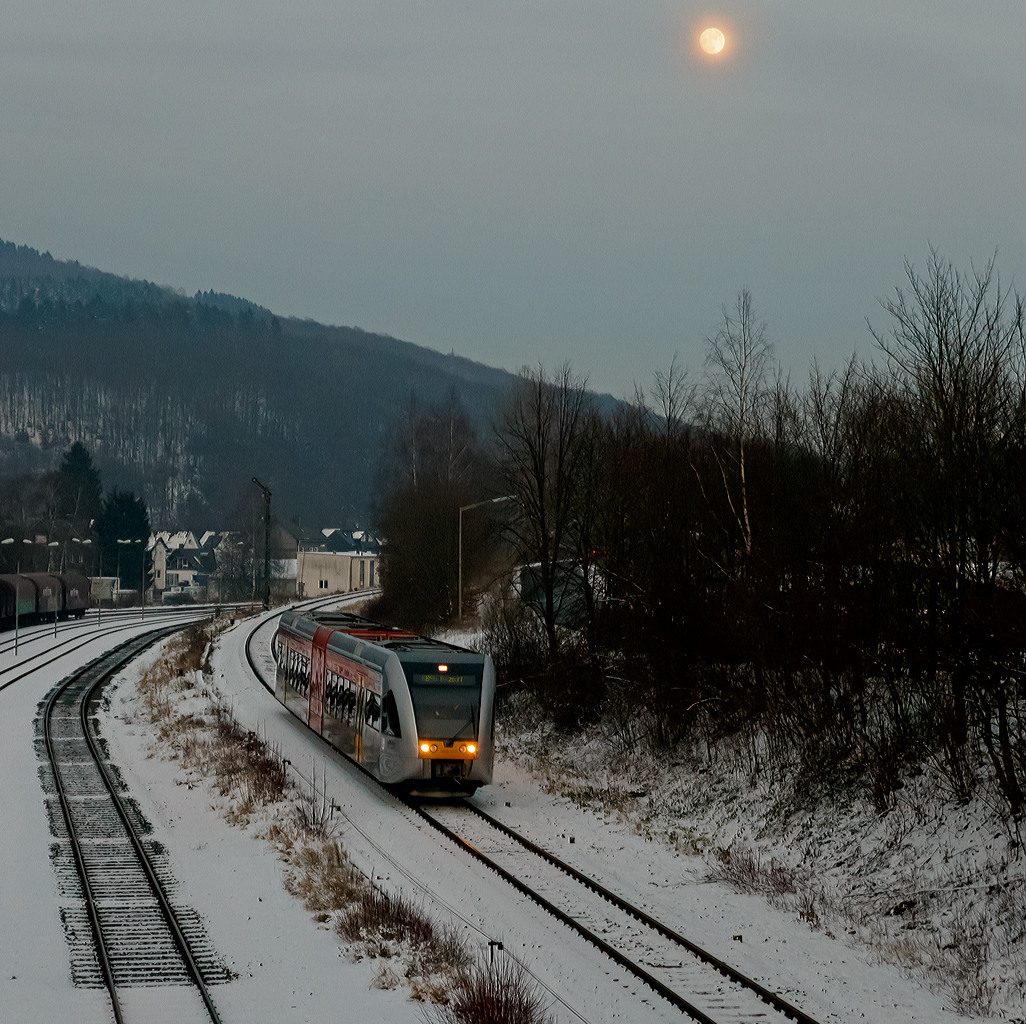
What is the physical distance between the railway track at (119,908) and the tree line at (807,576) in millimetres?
9446

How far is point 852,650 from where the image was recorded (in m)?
18.2

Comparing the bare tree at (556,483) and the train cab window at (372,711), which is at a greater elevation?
the bare tree at (556,483)

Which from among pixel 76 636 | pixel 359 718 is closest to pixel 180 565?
pixel 76 636

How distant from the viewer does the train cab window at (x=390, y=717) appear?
837 inches

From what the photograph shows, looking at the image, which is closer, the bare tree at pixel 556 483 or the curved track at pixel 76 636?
the bare tree at pixel 556 483

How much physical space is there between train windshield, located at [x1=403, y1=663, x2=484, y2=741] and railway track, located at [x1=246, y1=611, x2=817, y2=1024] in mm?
1445

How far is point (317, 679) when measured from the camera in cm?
2825

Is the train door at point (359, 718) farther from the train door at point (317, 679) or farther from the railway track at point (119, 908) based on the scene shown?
the railway track at point (119, 908)

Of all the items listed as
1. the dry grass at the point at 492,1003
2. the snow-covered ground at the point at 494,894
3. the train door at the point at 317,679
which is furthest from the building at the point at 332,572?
the dry grass at the point at 492,1003

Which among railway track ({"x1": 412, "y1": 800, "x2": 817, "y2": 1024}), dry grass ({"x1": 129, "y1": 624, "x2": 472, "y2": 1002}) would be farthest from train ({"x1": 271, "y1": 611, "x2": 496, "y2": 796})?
dry grass ({"x1": 129, "y1": 624, "x2": 472, "y2": 1002})

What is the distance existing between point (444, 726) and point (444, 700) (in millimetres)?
465

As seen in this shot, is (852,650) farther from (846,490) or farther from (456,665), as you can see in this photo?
(456,665)

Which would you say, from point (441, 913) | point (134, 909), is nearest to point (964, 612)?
point (441, 913)

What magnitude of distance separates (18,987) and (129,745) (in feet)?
60.1
